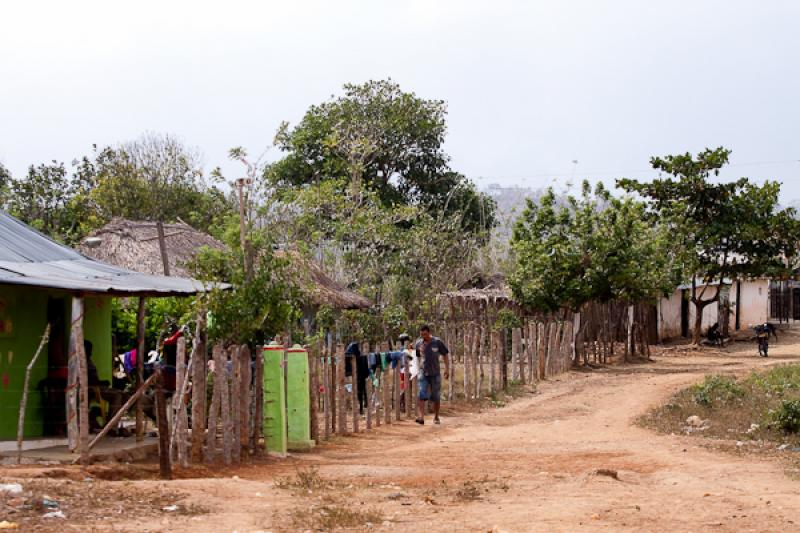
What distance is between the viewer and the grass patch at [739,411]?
14.6 meters

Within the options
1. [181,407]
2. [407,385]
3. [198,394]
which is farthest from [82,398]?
[407,385]

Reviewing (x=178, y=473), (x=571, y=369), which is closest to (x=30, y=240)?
(x=178, y=473)

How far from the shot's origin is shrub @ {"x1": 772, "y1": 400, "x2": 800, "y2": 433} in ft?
47.4

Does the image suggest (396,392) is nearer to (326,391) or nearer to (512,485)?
(326,391)

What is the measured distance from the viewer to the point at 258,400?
1308cm

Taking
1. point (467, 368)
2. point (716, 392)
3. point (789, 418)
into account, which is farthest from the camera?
point (467, 368)

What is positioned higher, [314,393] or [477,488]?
[314,393]

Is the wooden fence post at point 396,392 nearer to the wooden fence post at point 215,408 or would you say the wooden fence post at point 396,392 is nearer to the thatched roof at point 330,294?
the wooden fence post at point 215,408

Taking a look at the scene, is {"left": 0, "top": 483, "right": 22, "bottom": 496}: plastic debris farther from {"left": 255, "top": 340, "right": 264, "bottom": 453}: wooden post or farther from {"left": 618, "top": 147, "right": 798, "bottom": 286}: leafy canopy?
{"left": 618, "top": 147, "right": 798, "bottom": 286}: leafy canopy

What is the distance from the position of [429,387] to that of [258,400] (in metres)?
4.52

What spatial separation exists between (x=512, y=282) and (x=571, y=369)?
304 cm

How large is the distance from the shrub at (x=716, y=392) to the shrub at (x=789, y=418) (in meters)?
3.16

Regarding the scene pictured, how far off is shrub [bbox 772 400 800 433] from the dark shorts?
510 centimetres

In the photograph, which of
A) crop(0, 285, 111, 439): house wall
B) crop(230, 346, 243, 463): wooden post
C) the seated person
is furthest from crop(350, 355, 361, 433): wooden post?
crop(0, 285, 111, 439): house wall
